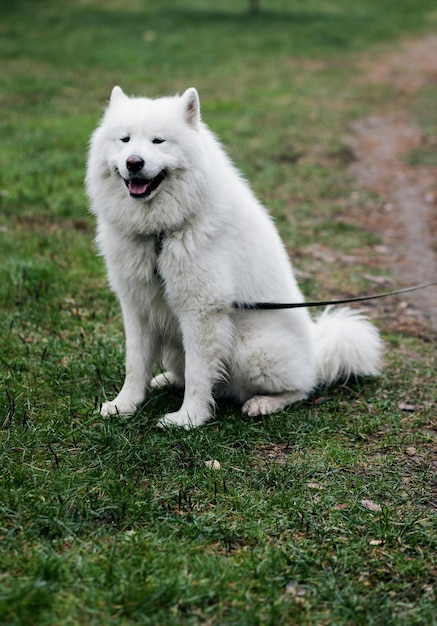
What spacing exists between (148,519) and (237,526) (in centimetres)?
36

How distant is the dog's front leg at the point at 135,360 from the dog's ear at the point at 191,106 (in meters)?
1.02

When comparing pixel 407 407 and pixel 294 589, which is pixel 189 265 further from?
pixel 294 589

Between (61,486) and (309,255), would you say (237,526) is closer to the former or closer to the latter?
(61,486)

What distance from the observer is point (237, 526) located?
2957 mm

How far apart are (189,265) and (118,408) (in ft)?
2.79

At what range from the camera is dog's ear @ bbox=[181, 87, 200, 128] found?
12.2ft

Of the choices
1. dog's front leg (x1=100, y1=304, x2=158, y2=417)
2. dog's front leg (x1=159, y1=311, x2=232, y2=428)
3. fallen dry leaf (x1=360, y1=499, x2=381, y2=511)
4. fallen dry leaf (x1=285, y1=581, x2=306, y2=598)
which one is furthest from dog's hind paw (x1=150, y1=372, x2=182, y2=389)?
fallen dry leaf (x1=285, y1=581, x2=306, y2=598)

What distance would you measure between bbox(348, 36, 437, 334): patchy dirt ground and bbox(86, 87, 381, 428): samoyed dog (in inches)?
71.9

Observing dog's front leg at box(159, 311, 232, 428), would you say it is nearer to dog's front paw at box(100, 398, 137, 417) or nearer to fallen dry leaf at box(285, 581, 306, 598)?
dog's front paw at box(100, 398, 137, 417)

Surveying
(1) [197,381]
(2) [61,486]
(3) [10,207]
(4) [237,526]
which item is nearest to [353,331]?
(1) [197,381]

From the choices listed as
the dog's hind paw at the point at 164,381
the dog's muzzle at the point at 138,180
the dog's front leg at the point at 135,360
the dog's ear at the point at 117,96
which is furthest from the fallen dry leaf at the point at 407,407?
the dog's ear at the point at 117,96

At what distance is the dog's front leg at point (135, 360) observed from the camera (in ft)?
13.0

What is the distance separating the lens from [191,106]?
3.73 meters

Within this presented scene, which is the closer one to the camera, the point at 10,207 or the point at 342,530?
the point at 342,530
